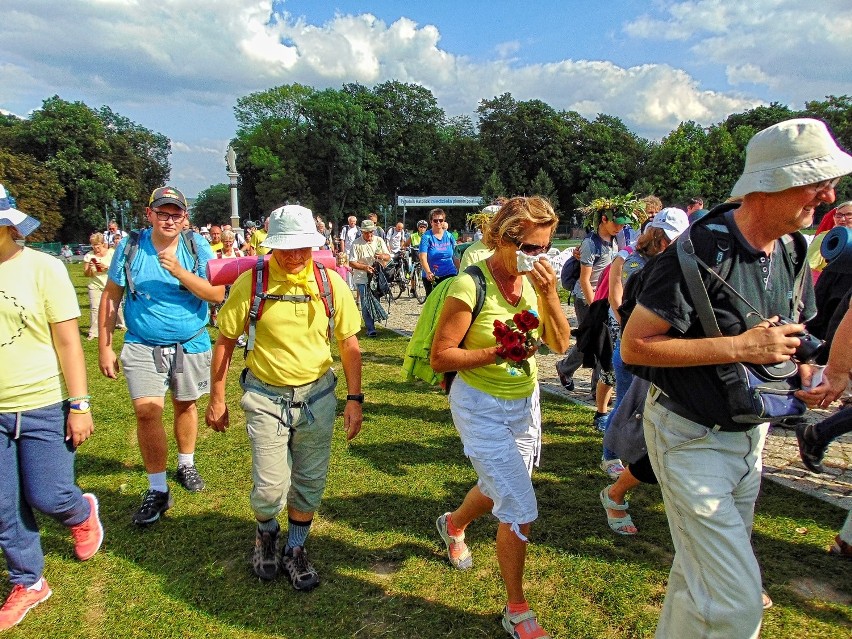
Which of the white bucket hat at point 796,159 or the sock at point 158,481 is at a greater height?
the white bucket hat at point 796,159

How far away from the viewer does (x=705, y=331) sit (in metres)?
1.92

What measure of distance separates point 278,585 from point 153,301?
78.9 inches

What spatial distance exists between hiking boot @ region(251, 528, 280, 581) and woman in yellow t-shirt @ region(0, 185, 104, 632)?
3.40 ft

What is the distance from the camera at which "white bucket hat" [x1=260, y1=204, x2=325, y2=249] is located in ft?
9.63

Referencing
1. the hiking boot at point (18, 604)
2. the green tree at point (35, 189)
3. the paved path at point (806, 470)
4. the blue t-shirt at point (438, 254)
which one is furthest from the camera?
the green tree at point (35, 189)

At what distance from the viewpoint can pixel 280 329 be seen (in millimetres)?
3055

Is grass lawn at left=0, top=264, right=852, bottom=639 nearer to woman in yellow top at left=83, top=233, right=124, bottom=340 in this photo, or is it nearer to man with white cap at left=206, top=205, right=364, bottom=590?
man with white cap at left=206, top=205, right=364, bottom=590

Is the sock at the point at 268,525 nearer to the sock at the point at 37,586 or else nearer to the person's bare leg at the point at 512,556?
the sock at the point at 37,586

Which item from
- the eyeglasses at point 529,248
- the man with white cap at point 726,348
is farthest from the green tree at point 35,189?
the man with white cap at point 726,348

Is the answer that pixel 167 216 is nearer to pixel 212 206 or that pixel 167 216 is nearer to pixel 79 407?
pixel 79 407

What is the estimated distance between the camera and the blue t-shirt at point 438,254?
342 inches

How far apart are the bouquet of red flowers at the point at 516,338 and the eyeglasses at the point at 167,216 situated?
2.45 m

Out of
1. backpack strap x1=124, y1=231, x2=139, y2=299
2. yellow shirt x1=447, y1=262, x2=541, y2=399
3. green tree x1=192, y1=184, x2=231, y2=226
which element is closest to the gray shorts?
backpack strap x1=124, y1=231, x2=139, y2=299

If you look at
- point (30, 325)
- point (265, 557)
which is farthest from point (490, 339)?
point (30, 325)
